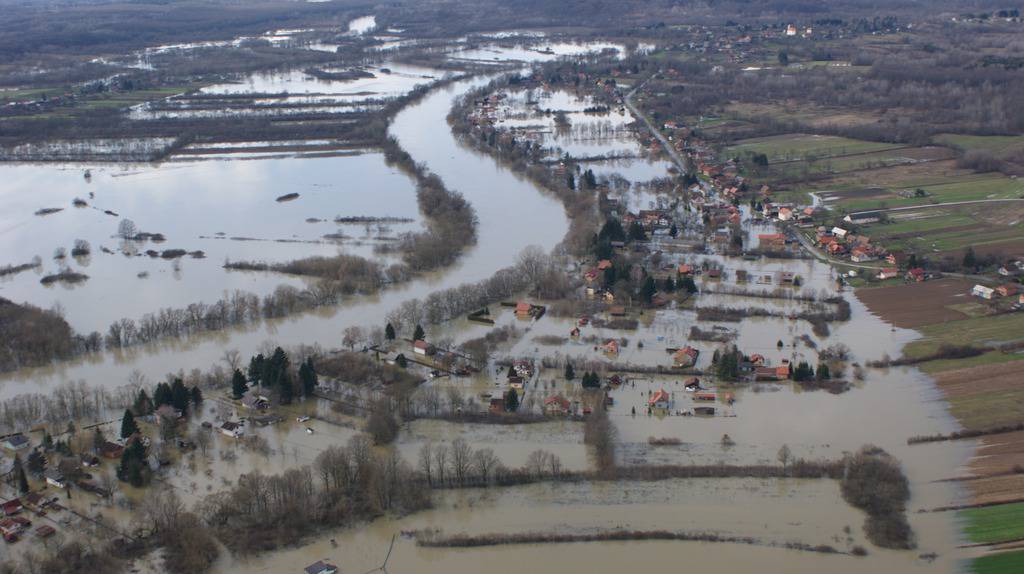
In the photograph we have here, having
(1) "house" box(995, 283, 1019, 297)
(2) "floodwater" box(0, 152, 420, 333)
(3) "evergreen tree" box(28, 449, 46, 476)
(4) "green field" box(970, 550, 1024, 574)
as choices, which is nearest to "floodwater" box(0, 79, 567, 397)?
(2) "floodwater" box(0, 152, 420, 333)

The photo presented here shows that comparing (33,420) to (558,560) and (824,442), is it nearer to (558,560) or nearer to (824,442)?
(558,560)

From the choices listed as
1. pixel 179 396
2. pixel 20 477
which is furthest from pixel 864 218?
pixel 20 477

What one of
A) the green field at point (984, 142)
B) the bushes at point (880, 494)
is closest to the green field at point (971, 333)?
the bushes at point (880, 494)

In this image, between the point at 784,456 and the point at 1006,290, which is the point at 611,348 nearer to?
the point at 784,456

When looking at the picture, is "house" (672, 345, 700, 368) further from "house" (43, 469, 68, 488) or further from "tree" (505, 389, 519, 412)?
"house" (43, 469, 68, 488)

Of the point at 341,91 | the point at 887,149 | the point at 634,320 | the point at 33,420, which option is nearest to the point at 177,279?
the point at 33,420

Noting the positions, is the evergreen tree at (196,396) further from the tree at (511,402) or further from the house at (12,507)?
the tree at (511,402)
